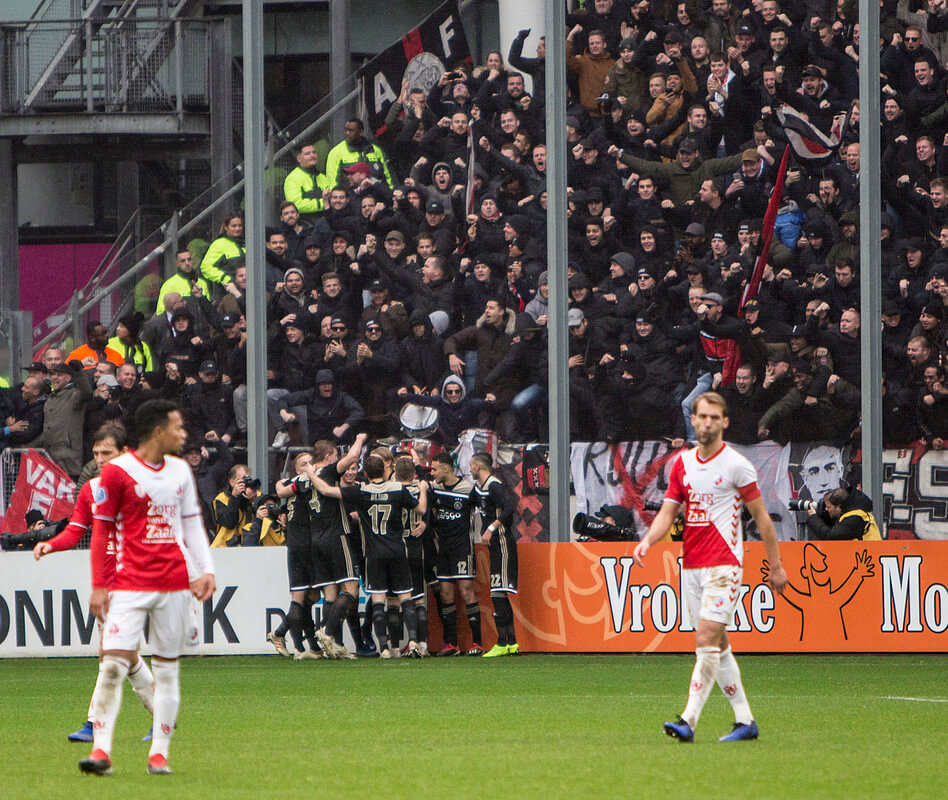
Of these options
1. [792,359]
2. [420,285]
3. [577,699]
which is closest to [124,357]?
[420,285]

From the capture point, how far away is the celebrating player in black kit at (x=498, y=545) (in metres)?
16.1

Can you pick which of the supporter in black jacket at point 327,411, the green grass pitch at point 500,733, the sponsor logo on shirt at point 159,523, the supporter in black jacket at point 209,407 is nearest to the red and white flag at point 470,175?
the supporter in black jacket at point 327,411

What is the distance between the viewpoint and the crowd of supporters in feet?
55.7

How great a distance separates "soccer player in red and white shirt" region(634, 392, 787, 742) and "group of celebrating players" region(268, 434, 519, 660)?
289 inches

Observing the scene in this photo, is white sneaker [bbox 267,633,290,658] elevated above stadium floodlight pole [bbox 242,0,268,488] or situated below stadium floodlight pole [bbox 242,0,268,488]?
below

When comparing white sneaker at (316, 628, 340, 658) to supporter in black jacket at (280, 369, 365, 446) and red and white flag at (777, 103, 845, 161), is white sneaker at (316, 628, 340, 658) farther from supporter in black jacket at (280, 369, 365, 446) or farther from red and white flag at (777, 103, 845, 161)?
red and white flag at (777, 103, 845, 161)

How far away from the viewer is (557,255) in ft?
58.6

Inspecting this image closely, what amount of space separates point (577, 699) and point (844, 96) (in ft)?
28.1

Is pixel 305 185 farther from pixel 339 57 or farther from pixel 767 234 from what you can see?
pixel 767 234

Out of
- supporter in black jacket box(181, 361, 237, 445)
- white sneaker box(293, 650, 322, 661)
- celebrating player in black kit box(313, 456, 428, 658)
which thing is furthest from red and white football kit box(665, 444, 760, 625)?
supporter in black jacket box(181, 361, 237, 445)

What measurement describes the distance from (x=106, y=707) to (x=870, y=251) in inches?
455

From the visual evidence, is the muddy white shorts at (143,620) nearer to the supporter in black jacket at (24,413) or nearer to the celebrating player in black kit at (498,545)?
the celebrating player in black kit at (498,545)

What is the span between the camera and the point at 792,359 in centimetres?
1706

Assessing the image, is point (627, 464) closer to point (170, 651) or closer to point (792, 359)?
point (792, 359)
